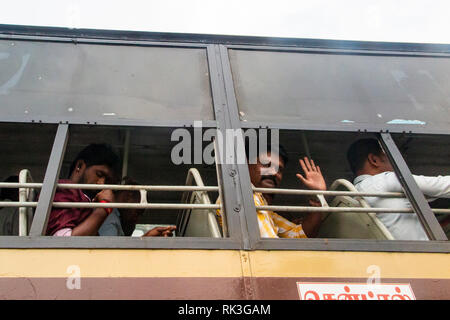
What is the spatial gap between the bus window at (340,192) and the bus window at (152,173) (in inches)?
16.3

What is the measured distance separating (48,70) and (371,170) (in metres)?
2.64

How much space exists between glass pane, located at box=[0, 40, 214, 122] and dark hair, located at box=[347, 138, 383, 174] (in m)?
1.19

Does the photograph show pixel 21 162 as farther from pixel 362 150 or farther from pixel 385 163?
pixel 385 163

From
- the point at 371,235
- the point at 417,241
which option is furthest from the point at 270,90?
the point at 417,241

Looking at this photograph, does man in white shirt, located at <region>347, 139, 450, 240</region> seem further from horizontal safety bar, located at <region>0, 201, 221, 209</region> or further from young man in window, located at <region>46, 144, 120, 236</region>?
young man in window, located at <region>46, 144, 120, 236</region>

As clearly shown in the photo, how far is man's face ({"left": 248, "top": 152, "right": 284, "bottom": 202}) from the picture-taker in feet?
10.2

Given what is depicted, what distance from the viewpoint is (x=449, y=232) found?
3.75 meters

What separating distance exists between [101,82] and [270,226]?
5.80 feet

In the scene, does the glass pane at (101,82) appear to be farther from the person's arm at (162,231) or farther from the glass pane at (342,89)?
the person's arm at (162,231)

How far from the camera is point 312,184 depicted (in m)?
2.92

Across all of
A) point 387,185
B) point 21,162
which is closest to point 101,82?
point 21,162

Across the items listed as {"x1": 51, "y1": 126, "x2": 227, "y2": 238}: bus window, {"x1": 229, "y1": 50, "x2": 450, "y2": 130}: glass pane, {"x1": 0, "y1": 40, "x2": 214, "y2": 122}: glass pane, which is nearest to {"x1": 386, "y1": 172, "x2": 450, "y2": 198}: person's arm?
{"x1": 229, "y1": 50, "x2": 450, "y2": 130}: glass pane
